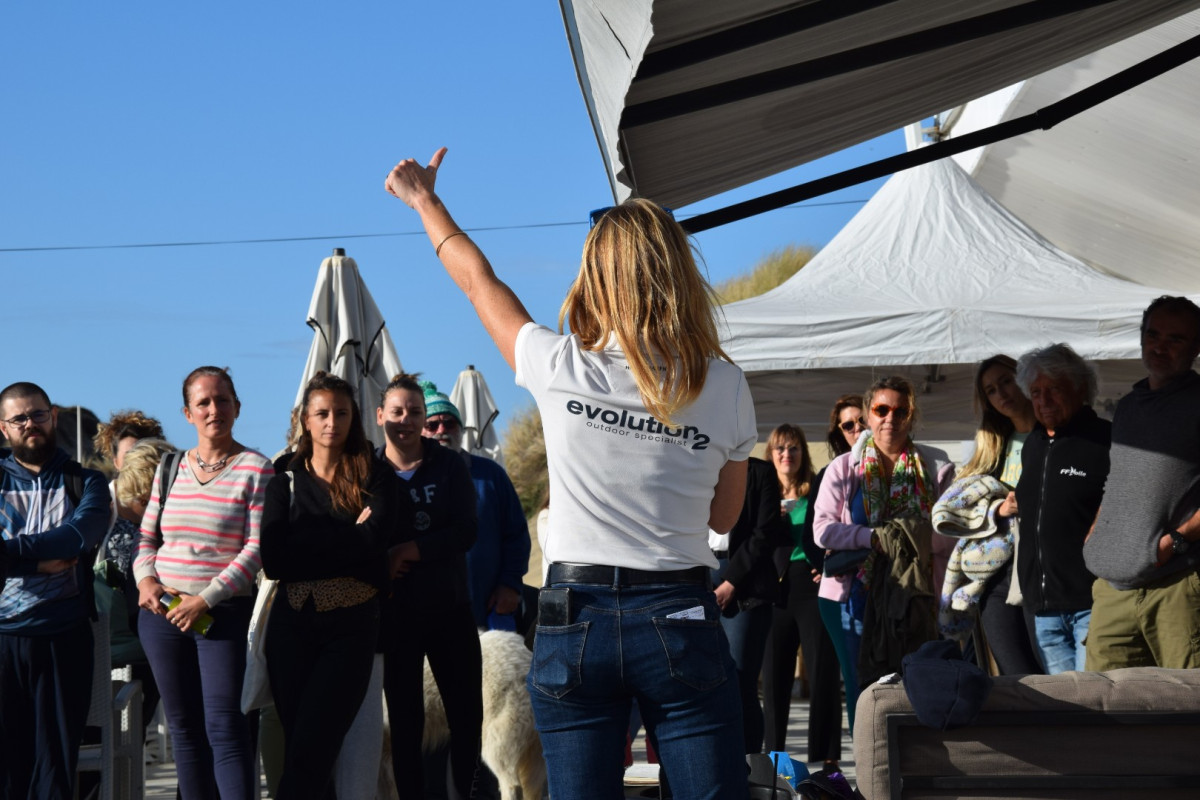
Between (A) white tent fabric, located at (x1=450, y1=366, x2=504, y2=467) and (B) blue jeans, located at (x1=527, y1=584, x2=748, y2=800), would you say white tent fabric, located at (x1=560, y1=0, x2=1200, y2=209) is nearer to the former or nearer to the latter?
(B) blue jeans, located at (x1=527, y1=584, x2=748, y2=800)

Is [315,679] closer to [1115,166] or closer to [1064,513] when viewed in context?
[1064,513]

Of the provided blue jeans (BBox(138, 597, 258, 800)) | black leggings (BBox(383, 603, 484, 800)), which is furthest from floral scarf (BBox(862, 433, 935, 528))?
blue jeans (BBox(138, 597, 258, 800))

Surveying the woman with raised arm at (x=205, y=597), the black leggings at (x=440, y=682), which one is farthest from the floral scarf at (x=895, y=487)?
the woman with raised arm at (x=205, y=597)

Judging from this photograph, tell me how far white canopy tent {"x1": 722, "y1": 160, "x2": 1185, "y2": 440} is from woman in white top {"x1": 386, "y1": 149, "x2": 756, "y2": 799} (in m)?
3.83

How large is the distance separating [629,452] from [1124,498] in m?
2.61

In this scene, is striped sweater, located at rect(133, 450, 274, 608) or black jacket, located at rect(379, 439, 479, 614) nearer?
striped sweater, located at rect(133, 450, 274, 608)

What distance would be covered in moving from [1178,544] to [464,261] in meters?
2.72

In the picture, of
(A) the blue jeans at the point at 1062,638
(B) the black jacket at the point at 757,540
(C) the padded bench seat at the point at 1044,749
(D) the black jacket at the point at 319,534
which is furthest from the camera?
(B) the black jacket at the point at 757,540

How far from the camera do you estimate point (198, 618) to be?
5098mm

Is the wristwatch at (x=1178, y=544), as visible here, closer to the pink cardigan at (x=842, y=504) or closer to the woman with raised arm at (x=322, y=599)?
the pink cardigan at (x=842, y=504)

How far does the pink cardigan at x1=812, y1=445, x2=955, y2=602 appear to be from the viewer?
6.29 metres

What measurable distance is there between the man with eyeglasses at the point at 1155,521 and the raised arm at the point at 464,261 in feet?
8.58

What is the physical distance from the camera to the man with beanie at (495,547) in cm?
645

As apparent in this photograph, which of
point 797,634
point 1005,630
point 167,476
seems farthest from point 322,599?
point 797,634
